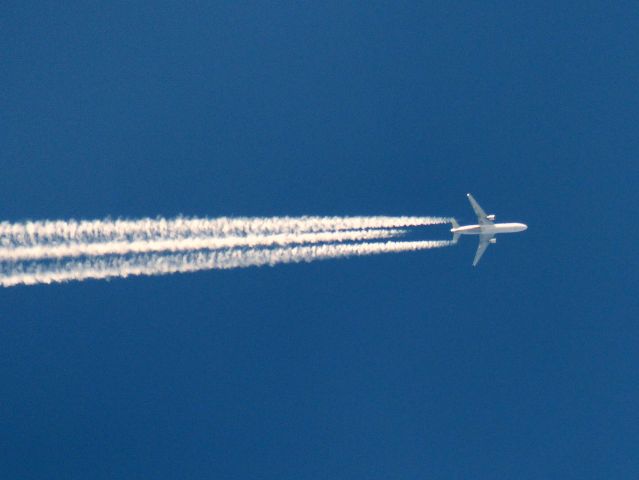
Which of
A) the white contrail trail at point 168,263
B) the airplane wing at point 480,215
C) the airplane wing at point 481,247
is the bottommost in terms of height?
the white contrail trail at point 168,263

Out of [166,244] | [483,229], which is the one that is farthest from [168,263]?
[483,229]

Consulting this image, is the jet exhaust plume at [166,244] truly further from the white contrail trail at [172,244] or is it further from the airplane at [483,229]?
the airplane at [483,229]

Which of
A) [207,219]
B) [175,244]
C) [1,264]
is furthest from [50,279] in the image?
[207,219]

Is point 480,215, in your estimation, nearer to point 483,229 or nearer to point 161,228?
point 483,229

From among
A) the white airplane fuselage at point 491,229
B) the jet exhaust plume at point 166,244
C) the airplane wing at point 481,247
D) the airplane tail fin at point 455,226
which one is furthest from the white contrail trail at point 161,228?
the airplane wing at point 481,247

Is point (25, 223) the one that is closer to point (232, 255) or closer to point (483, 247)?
point (232, 255)

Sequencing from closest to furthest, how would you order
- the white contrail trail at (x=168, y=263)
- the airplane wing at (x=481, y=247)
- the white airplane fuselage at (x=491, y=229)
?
1. the white contrail trail at (x=168, y=263)
2. the white airplane fuselage at (x=491, y=229)
3. the airplane wing at (x=481, y=247)
